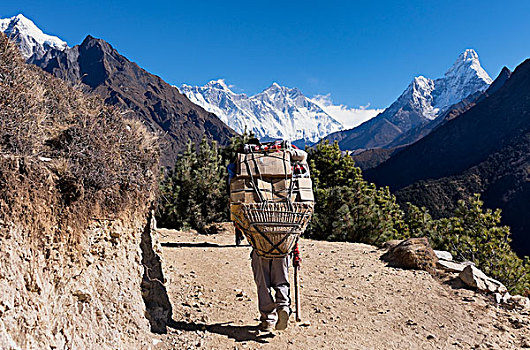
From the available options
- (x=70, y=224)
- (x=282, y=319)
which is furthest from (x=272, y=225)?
(x=70, y=224)

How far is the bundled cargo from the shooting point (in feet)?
15.0

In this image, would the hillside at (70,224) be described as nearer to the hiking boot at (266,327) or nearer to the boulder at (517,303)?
the hiking boot at (266,327)

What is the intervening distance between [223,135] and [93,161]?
98.6m

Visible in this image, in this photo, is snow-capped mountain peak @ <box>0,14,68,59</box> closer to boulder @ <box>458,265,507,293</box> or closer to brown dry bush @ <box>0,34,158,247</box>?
brown dry bush @ <box>0,34,158,247</box>

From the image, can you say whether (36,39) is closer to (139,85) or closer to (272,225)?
(139,85)

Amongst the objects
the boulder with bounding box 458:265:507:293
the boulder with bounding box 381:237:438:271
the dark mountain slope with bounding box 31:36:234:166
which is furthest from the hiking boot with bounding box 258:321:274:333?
the dark mountain slope with bounding box 31:36:234:166

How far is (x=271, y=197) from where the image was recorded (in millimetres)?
4941

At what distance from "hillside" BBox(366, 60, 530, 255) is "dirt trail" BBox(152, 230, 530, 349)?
56.2 meters

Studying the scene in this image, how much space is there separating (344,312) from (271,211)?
9.16 feet

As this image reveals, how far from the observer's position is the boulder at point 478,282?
7031 millimetres

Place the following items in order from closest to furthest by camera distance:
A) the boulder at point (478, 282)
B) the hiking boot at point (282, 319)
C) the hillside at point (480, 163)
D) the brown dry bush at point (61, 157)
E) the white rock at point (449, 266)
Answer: the brown dry bush at point (61, 157)
the hiking boot at point (282, 319)
the boulder at point (478, 282)
the white rock at point (449, 266)
the hillside at point (480, 163)

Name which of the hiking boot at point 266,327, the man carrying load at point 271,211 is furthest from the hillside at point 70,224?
the man carrying load at point 271,211

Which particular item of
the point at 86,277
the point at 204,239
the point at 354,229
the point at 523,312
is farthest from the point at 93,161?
the point at 354,229

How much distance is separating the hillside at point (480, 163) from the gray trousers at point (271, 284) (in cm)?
5973
